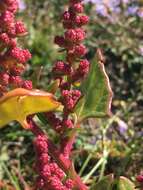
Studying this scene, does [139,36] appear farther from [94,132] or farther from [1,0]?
[1,0]

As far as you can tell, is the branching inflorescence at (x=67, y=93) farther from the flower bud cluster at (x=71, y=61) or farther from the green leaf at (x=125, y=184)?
→ the green leaf at (x=125, y=184)

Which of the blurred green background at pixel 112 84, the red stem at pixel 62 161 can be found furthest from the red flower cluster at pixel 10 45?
the blurred green background at pixel 112 84

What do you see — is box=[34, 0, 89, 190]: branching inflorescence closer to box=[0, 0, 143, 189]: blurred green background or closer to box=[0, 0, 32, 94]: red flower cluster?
box=[0, 0, 32, 94]: red flower cluster

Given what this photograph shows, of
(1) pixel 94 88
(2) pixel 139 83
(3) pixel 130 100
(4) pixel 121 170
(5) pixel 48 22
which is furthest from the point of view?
(5) pixel 48 22

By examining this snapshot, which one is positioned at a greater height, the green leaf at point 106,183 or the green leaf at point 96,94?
the green leaf at point 96,94

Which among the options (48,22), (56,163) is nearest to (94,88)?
(56,163)

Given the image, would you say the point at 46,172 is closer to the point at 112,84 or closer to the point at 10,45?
the point at 10,45

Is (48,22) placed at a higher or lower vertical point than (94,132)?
higher

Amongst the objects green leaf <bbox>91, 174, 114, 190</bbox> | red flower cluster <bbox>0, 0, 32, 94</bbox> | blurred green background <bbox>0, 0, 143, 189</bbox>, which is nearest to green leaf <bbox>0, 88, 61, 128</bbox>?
red flower cluster <bbox>0, 0, 32, 94</bbox>
